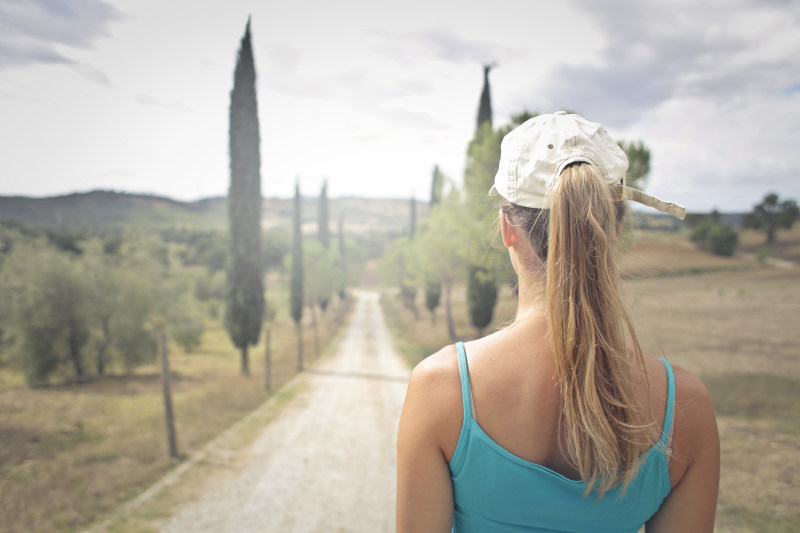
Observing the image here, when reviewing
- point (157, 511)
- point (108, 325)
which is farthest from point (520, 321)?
point (108, 325)

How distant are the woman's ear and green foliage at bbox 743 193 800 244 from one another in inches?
1893

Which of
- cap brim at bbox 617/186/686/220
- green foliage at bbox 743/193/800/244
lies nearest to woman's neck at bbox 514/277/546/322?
cap brim at bbox 617/186/686/220

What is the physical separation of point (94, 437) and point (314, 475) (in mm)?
6535

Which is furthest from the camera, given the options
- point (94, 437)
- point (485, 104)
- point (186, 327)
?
point (186, 327)

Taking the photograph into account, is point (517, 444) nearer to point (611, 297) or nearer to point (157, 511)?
point (611, 297)

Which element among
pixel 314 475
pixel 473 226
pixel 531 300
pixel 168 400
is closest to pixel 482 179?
pixel 473 226

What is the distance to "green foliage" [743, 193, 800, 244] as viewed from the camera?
36.5 m

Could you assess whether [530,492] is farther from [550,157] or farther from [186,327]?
[186,327]

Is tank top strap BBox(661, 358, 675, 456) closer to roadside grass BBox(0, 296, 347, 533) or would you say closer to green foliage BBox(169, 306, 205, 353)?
roadside grass BBox(0, 296, 347, 533)

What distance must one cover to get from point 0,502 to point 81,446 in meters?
3.64

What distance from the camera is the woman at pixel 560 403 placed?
92 centimetres

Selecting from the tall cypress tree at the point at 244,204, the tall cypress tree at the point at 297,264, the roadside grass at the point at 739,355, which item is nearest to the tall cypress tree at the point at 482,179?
the roadside grass at the point at 739,355

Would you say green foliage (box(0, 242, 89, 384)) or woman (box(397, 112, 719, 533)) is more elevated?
woman (box(397, 112, 719, 533))

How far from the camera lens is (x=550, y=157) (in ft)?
3.13
